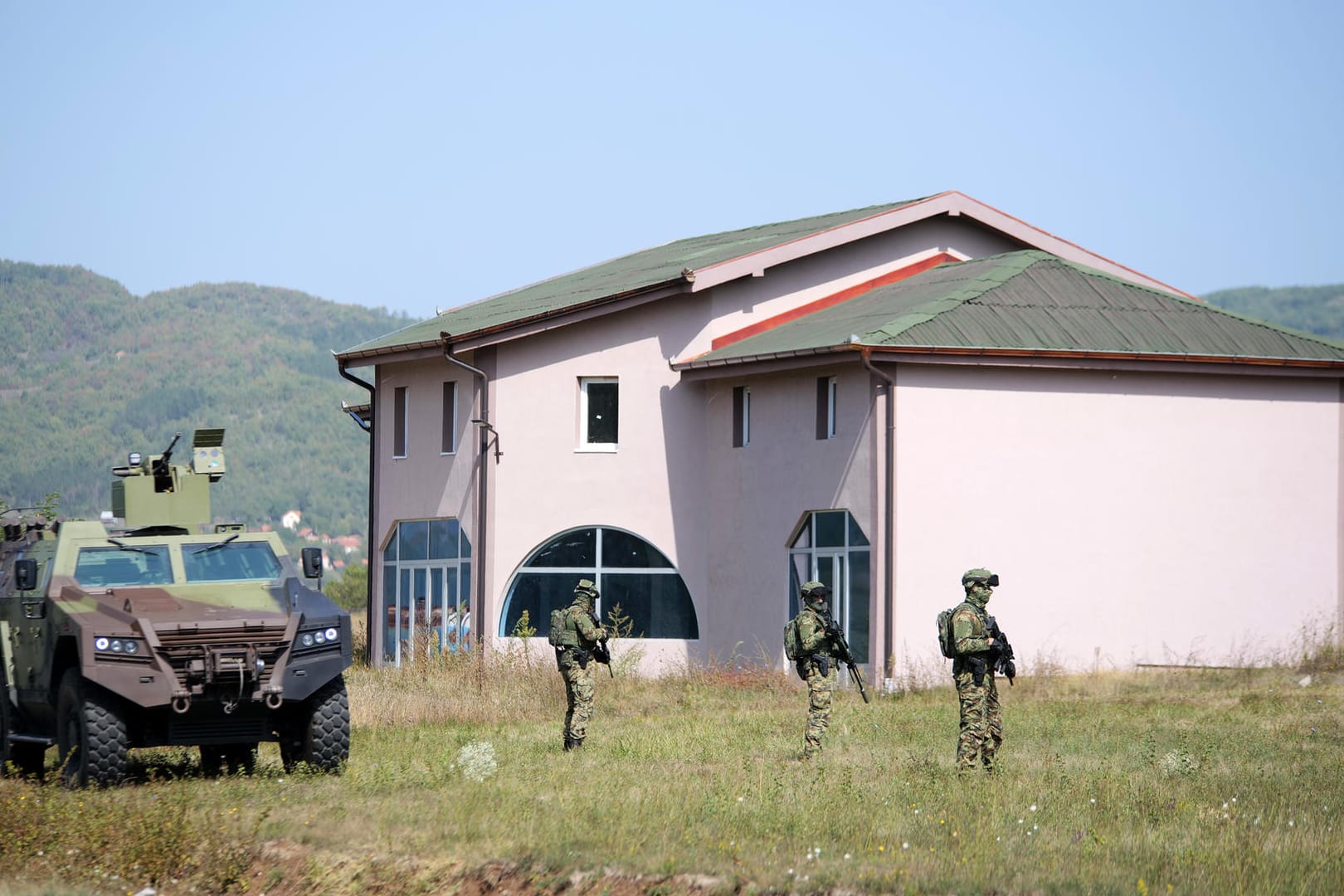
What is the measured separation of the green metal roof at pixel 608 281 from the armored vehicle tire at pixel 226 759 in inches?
420

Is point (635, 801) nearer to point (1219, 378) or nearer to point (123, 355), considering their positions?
point (1219, 378)

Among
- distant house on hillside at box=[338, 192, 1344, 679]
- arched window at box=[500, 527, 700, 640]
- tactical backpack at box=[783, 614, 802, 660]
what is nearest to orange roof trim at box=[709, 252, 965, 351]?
distant house on hillside at box=[338, 192, 1344, 679]

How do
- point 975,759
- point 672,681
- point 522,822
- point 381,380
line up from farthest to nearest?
point 381,380 < point 672,681 < point 975,759 < point 522,822

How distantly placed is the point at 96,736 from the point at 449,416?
46.6 feet

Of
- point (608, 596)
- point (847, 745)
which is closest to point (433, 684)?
point (608, 596)

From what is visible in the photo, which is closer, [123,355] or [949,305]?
[949,305]

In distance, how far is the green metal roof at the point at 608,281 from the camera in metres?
25.6

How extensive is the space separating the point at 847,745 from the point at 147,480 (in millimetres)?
Answer: 6965

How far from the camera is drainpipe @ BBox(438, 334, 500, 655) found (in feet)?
83.7

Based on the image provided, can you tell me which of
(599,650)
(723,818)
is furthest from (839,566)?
(723,818)

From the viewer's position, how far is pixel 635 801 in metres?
12.4

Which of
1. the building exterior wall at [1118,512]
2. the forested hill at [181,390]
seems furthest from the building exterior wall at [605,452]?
the forested hill at [181,390]

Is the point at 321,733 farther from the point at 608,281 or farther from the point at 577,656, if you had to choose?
the point at 608,281

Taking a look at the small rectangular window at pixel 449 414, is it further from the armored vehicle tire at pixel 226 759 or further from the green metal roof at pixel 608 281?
the armored vehicle tire at pixel 226 759
